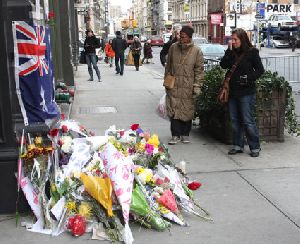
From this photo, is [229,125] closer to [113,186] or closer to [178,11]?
[113,186]

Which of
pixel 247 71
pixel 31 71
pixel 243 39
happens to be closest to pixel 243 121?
pixel 247 71

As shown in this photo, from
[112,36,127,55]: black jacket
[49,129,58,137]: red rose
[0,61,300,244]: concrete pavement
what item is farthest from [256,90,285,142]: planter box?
[112,36,127,55]: black jacket

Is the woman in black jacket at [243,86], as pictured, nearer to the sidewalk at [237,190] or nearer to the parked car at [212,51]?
the sidewalk at [237,190]

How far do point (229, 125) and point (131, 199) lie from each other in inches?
131

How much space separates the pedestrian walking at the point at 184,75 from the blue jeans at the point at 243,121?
68 cm

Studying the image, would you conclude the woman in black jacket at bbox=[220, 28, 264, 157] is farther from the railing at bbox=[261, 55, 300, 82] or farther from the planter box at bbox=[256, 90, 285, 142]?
the railing at bbox=[261, 55, 300, 82]

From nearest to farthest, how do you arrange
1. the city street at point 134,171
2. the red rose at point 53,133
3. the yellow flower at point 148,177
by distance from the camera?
the city street at point 134,171, the yellow flower at point 148,177, the red rose at point 53,133

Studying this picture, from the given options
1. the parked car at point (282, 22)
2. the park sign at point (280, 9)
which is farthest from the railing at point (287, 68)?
the park sign at point (280, 9)

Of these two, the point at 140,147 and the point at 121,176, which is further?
the point at 140,147

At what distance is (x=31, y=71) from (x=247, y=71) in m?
2.88

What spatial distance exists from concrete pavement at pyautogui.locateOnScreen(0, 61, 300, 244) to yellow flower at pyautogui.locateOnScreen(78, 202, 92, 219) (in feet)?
0.67

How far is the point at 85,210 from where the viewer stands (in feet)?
14.2

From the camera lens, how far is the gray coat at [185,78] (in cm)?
702

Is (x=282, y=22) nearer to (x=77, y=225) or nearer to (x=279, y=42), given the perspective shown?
(x=279, y=42)
